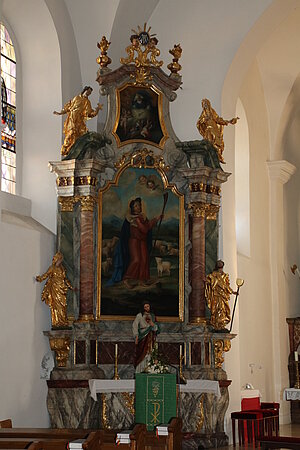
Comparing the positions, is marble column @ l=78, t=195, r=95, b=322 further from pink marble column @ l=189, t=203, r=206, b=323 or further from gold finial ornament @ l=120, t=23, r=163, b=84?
gold finial ornament @ l=120, t=23, r=163, b=84

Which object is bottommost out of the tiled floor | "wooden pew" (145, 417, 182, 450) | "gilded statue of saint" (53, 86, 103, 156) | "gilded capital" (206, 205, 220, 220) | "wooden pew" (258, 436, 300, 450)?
the tiled floor

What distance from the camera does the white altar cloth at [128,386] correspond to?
44.9 ft

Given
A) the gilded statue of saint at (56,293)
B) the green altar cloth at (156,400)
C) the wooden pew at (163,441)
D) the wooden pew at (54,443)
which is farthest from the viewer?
the gilded statue of saint at (56,293)

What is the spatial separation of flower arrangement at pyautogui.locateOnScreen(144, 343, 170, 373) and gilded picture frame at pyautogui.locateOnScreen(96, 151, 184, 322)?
38.3 inches

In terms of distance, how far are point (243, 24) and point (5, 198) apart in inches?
204

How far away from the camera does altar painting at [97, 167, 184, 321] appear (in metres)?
14.4

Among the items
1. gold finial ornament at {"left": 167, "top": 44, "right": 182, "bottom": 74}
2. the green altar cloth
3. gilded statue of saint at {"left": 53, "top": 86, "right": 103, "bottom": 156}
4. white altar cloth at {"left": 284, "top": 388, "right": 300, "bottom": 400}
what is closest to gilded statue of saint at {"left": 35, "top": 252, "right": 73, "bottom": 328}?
the green altar cloth

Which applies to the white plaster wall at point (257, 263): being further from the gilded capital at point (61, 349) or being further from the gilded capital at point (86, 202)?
the gilded capital at point (61, 349)

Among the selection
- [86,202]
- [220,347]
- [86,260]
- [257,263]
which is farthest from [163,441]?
[257,263]

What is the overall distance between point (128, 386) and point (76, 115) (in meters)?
4.28

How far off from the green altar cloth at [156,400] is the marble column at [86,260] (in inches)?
59.2

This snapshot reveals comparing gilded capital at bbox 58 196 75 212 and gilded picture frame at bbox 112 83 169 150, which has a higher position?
gilded picture frame at bbox 112 83 169 150

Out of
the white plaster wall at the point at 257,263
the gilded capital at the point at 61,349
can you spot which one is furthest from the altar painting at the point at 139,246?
the white plaster wall at the point at 257,263

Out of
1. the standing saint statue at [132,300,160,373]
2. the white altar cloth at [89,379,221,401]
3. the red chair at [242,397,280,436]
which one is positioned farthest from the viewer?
the red chair at [242,397,280,436]
